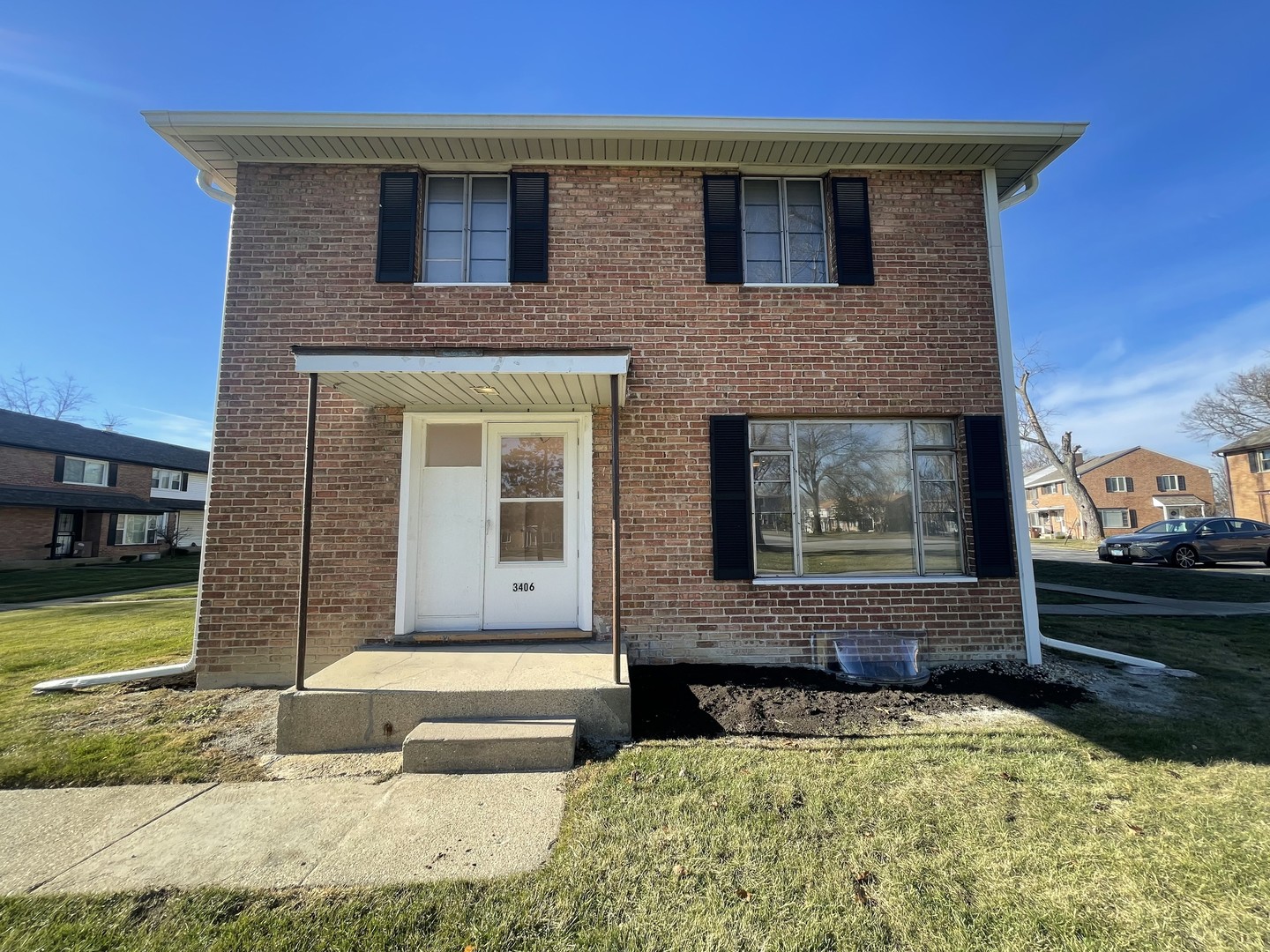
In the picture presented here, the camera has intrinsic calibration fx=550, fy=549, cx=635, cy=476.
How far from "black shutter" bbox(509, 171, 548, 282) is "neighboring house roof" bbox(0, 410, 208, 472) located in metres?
31.2

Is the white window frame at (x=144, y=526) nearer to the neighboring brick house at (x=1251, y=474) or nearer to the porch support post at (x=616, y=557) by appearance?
the porch support post at (x=616, y=557)

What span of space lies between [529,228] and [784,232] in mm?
2778

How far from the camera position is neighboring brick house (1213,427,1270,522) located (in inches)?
1080

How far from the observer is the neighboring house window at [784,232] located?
19.9 ft

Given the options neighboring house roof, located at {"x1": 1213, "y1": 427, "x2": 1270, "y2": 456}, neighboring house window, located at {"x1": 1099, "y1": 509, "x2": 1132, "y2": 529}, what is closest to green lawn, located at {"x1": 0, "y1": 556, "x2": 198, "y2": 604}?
neighboring house roof, located at {"x1": 1213, "y1": 427, "x2": 1270, "y2": 456}

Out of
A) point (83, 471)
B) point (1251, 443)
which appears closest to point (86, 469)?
point (83, 471)

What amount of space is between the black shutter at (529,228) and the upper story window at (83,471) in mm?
32412

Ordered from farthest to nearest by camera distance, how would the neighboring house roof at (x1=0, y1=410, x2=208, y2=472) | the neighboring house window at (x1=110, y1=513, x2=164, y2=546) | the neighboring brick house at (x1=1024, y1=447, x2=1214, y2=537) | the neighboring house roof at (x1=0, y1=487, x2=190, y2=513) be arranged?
1. the neighboring brick house at (x1=1024, y1=447, x2=1214, y2=537)
2. the neighboring house window at (x1=110, y1=513, x2=164, y2=546)
3. the neighboring house roof at (x1=0, y1=410, x2=208, y2=472)
4. the neighboring house roof at (x1=0, y1=487, x2=190, y2=513)

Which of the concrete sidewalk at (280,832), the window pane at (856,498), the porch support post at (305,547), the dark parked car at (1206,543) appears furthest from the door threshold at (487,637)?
the dark parked car at (1206,543)

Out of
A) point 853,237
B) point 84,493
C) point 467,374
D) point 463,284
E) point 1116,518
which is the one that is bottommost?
point 1116,518

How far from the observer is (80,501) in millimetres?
25000

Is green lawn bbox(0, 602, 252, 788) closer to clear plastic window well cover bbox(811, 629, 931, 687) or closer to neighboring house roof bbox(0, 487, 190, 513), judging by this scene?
clear plastic window well cover bbox(811, 629, 931, 687)

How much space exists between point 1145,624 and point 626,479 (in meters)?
7.90

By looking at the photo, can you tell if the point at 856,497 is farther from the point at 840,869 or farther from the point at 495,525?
the point at 840,869
